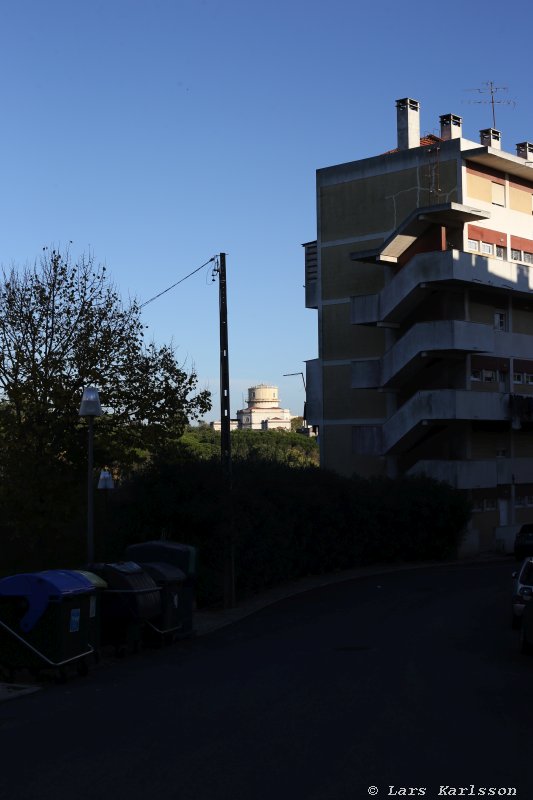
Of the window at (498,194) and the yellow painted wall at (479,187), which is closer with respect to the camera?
the yellow painted wall at (479,187)

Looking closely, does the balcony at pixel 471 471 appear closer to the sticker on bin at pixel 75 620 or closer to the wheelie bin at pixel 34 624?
the sticker on bin at pixel 75 620

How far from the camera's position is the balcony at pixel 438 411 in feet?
137

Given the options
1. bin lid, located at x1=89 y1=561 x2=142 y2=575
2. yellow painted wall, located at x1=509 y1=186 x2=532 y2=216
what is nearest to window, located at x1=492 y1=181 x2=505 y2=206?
yellow painted wall, located at x1=509 y1=186 x2=532 y2=216

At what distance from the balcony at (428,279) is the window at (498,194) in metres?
3.33

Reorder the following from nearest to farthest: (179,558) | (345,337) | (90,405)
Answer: (90,405) → (179,558) → (345,337)

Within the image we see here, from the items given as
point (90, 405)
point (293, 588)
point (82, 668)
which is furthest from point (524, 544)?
point (82, 668)

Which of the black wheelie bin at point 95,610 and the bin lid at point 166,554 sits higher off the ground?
the bin lid at point 166,554

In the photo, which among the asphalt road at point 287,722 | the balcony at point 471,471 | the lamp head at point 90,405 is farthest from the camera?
the balcony at point 471,471

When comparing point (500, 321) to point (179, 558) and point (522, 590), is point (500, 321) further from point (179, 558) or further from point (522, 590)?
point (179, 558)

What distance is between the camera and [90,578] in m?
15.7

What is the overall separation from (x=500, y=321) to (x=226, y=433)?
24.8 metres

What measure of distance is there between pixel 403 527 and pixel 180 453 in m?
11.2

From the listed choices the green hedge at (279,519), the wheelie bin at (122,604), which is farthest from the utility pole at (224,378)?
the wheelie bin at (122,604)

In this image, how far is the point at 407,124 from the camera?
48.5 m
